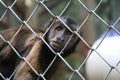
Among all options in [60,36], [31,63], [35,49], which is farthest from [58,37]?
[31,63]

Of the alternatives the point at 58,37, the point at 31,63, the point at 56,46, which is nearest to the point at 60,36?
the point at 58,37

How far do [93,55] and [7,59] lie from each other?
62.0 inches

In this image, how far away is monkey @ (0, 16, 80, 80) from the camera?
16.1ft

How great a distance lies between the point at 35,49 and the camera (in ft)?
16.8

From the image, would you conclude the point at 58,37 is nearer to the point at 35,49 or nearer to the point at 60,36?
the point at 60,36

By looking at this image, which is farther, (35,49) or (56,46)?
(35,49)

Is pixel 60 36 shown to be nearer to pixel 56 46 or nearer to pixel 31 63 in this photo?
pixel 56 46

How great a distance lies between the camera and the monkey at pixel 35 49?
193 inches

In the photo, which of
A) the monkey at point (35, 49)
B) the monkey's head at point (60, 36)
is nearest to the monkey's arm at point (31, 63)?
the monkey at point (35, 49)

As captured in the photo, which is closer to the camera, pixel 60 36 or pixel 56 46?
pixel 56 46

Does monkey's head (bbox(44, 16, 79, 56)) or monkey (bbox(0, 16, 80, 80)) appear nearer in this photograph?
monkey (bbox(0, 16, 80, 80))

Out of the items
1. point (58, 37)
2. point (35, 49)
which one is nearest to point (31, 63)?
point (35, 49)

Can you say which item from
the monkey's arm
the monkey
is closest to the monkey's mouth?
the monkey

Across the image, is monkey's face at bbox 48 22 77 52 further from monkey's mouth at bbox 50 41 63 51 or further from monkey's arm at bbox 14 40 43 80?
monkey's arm at bbox 14 40 43 80
